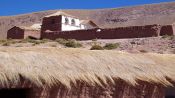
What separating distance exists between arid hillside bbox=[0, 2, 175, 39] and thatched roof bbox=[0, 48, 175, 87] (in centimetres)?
7379

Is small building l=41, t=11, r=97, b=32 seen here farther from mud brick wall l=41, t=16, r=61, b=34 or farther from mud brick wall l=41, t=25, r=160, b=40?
mud brick wall l=41, t=25, r=160, b=40

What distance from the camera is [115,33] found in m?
37.1

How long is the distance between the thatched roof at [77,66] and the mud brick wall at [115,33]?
2222 cm

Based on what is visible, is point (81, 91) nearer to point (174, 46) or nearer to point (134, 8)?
point (174, 46)

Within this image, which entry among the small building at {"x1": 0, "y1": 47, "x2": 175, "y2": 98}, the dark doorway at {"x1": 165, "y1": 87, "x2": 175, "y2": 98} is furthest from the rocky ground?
the small building at {"x1": 0, "y1": 47, "x2": 175, "y2": 98}

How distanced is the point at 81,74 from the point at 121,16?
90026mm

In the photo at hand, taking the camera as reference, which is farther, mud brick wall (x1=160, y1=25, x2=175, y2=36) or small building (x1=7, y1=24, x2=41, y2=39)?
small building (x1=7, y1=24, x2=41, y2=39)

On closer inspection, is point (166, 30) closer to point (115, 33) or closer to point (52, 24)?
point (115, 33)

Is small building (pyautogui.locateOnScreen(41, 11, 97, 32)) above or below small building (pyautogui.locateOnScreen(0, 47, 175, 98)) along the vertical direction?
above

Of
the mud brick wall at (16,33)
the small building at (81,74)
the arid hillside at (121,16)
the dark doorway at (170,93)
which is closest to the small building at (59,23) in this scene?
the mud brick wall at (16,33)

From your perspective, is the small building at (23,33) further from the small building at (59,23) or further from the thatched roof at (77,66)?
the thatched roof at (77,66)

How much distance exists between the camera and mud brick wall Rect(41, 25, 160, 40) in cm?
3569

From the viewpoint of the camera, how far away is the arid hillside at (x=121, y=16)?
92812mm

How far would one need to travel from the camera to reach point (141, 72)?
12281mm
